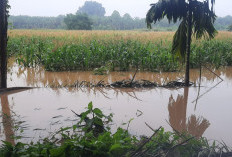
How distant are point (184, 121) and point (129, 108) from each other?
46.2 inches

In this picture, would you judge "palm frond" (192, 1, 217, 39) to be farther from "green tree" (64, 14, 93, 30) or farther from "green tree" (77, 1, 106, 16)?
"green tree" (77, 1, 106, 16)

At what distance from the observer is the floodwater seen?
14.0ft

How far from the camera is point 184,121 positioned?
4.73 m

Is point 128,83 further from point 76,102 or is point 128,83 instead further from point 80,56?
point 80,56

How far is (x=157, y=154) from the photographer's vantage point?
108 inches

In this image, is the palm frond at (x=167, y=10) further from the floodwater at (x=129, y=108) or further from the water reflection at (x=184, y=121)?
the water reflection at (x=184, y=121)

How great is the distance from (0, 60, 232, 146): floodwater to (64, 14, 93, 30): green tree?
139 feet

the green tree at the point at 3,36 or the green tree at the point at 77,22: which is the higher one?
the green tree at the point at 77,22

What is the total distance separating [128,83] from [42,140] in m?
3.91

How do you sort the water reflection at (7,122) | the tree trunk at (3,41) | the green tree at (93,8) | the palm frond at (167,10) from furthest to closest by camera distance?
the green tree at (93,8)
the palm frond at (167,10)
the tree trunk at (3,41)
the water reflection at (7,122)

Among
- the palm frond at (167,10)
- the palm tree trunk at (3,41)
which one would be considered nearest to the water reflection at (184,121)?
the palm frond at (167,10)

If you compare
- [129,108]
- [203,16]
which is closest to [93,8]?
[203,16]

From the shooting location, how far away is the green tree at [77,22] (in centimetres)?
4956

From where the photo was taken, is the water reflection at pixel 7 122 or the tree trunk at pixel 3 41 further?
the tree trunk at pixel 3 41
